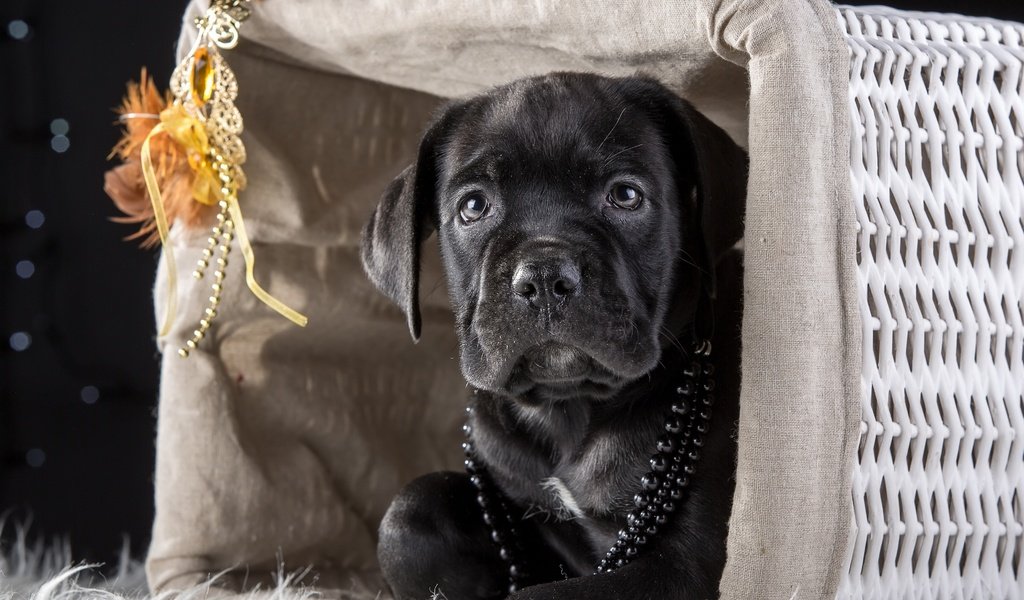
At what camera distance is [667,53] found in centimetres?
188

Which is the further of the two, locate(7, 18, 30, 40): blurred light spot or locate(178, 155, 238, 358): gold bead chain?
locate(7, 18, 30, 40): blurred light spot

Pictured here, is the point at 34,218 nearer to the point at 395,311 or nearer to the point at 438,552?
the point at 395,311

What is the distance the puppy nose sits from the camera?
5.43 ft

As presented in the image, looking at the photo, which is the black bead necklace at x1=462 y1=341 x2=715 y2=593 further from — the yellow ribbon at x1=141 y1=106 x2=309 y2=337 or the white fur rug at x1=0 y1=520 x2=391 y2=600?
the yellow ribbon at x1=141 y1=106 x2=309 y2=337

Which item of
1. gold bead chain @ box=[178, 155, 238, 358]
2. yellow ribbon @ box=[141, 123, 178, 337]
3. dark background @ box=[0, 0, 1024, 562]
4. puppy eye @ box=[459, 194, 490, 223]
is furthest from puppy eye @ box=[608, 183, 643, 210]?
dark background @ box=[0, 0, 1024, 562]

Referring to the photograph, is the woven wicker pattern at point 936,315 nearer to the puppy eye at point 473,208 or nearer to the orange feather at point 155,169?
the puppy eye at point 473,208

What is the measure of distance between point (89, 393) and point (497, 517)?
1.73m

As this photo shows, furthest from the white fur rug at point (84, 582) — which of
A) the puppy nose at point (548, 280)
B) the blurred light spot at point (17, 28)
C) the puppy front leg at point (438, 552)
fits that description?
the blurred light spot at point (17, 28)

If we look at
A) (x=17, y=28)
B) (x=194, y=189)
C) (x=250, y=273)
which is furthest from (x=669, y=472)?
(x=17, y=28)

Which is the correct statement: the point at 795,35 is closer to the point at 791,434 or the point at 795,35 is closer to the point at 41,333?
the point at 791,434

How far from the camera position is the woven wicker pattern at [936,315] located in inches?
66.6

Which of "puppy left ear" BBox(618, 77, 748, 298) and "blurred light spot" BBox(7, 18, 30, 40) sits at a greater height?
"blurred light spot" BBox(7, 18, 30, 40)

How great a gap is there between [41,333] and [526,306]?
205cm

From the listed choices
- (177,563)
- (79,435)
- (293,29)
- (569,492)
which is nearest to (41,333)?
(79,435)
